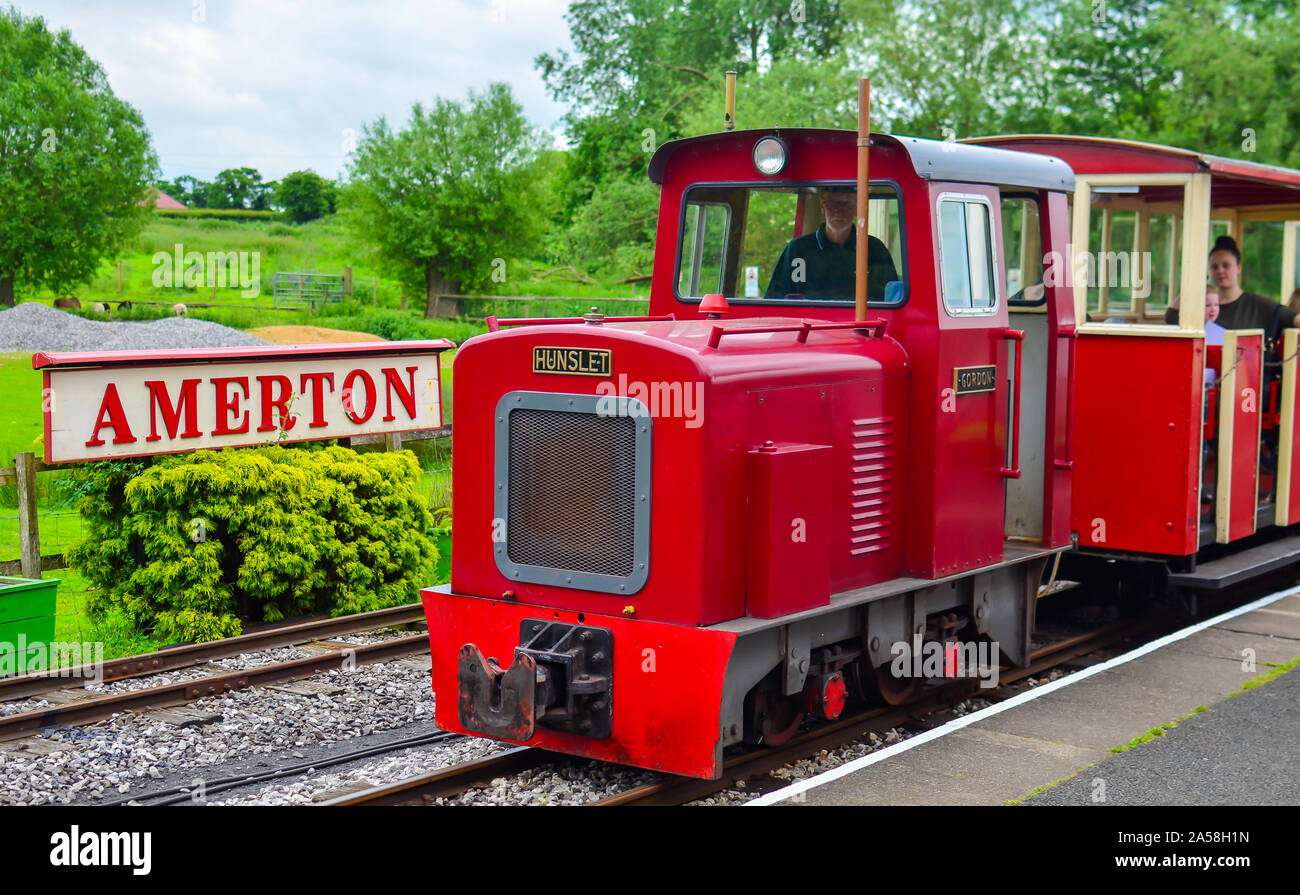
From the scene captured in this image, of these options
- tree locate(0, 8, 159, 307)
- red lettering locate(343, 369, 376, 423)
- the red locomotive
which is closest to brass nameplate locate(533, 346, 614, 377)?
the red locomotive

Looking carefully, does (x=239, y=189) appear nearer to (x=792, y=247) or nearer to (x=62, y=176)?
(x=62, y=176)

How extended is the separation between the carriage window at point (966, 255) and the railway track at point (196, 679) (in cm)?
405

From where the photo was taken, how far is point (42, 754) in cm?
627

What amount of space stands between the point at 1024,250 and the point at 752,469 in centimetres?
343

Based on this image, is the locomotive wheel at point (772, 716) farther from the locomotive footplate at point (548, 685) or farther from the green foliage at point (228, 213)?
the green foliage at point (228, 213)

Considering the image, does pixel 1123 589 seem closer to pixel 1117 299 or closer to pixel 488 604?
pixel 1117 299

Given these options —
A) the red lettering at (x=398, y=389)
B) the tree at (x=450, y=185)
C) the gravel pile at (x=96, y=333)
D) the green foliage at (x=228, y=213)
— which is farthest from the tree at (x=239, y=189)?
the red lettering at (x=398, y=389)

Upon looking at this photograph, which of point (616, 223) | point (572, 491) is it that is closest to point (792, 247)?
point (572, 491)

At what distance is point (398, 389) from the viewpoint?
33.5 feet

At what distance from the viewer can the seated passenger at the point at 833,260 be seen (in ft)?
22.0

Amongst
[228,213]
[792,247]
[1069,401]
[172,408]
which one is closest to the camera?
[792,247]

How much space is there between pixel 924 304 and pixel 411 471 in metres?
4.70

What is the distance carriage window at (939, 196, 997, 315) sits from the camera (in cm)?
659

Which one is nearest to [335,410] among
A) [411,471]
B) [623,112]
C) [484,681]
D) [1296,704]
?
[411,471]
